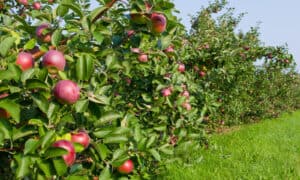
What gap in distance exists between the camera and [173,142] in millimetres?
2807

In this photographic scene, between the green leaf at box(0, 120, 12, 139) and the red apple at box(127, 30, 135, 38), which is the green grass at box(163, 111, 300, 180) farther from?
the green leaf at box(0, 120, 12, 139)

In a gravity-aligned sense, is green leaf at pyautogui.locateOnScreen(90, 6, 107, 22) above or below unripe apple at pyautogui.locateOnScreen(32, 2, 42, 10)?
above

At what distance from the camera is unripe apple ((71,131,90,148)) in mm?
1263

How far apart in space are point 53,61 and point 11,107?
0.19 metres

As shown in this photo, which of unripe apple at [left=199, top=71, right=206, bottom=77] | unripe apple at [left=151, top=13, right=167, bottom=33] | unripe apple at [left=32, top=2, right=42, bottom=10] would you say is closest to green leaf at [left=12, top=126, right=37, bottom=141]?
unripe apple at [left=151, top=13, right=167, bottom=33]

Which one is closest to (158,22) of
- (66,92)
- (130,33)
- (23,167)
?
(130,33)

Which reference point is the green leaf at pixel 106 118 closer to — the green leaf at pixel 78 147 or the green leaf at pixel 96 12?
the green leaf at pixel 78 147

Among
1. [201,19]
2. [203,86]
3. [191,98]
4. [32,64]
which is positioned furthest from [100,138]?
[201,19]

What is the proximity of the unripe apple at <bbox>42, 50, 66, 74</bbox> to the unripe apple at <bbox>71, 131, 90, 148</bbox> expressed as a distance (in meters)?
0.21

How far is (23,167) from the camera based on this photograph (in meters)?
1.12

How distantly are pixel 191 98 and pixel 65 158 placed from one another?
76.2 inches

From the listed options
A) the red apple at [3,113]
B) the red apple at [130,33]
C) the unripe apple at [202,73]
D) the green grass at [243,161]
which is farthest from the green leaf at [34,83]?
the unripe apple at [202,73]

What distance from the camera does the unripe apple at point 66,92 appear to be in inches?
45.6

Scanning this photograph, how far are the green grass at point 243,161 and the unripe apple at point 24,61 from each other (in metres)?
2.17
